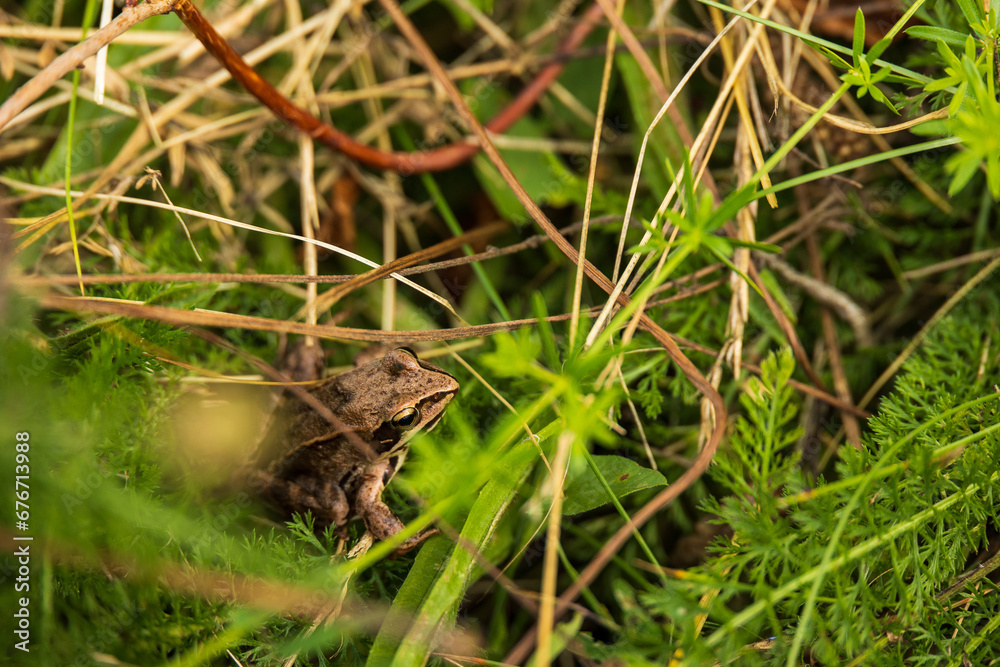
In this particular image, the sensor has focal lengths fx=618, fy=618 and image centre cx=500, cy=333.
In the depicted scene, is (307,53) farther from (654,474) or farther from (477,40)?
(654,474)

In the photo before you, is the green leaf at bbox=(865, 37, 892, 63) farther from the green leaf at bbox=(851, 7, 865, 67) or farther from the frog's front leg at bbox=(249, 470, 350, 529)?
the frog's front leg at bbox=(249, 470, 350, 529)

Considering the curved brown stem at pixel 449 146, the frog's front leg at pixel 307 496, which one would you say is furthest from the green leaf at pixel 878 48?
the frog's front leg at pixel 307 496

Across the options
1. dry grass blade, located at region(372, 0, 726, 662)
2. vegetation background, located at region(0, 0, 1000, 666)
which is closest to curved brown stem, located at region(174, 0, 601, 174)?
vegetation background, located at region(0, 0, 1000, 666)

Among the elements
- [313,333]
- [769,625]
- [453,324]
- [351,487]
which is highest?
[313,333]

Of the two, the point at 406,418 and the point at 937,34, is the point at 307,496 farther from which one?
the point at 937,34

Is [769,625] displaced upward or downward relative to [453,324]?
downward

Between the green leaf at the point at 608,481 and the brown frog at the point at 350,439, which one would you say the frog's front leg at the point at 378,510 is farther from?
the green leaf at the point at 608,481

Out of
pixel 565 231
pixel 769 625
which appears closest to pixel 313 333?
pixel 565 231
